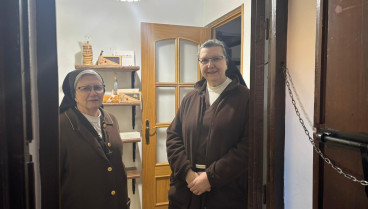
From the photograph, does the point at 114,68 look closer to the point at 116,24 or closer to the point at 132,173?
the point at 116,24

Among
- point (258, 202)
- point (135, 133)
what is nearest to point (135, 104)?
point (135, 133)

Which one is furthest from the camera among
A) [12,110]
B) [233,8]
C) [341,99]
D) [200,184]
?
[233,8]

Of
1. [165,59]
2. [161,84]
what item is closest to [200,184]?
[161,84]

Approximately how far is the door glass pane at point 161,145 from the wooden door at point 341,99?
1244 mm

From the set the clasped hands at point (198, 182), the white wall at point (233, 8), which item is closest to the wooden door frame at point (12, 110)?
the clasped hands at point (198, 182)

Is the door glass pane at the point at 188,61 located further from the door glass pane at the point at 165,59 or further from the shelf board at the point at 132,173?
the shelf board at the point at 132,173

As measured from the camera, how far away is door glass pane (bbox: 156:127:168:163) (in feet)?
6.61

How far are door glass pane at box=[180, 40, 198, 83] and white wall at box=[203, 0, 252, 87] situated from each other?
0.66 ft

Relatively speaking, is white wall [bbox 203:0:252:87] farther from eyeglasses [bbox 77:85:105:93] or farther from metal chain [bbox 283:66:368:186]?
eyeglasses [bbox 77:85:105:93]

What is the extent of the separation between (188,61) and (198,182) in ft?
2.95

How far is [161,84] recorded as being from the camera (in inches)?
76.1

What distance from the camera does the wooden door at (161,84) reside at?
1.89 meters

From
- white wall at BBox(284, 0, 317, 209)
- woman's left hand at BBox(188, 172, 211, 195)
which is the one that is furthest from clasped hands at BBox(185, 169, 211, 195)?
white wall at BBox(284, 0, 317, 209)

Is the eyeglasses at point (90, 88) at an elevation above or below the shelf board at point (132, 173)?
above
